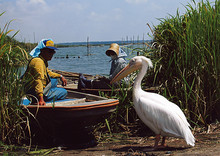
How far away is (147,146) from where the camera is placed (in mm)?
4578

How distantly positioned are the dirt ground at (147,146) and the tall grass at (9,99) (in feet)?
2.46

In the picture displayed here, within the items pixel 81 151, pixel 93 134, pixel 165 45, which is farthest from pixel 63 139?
pixel 165 45

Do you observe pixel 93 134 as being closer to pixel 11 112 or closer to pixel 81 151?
pixel 81 151

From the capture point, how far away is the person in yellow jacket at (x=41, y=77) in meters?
4.54

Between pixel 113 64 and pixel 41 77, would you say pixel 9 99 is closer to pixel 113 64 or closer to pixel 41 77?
pixel 41 77

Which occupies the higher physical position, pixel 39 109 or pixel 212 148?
pixel 39 109

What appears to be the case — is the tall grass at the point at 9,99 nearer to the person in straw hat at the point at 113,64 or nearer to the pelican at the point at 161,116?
the pelican at the point at 161,116

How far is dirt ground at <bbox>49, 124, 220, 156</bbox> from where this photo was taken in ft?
13.1

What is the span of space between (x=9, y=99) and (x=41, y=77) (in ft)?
1.98

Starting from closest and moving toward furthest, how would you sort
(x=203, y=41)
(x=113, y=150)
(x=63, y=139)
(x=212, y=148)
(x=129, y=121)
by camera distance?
(x=212, y=148) < (x=113, y=150) < (x=63, y=139) < (x=203, y=41) < (x=129, y=121)

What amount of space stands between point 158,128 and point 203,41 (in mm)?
1983

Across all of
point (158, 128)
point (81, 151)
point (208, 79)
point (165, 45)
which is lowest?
point (81, 151)

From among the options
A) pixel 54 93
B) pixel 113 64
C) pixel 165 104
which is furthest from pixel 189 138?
pixel 113 64

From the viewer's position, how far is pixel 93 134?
5.34 meters
